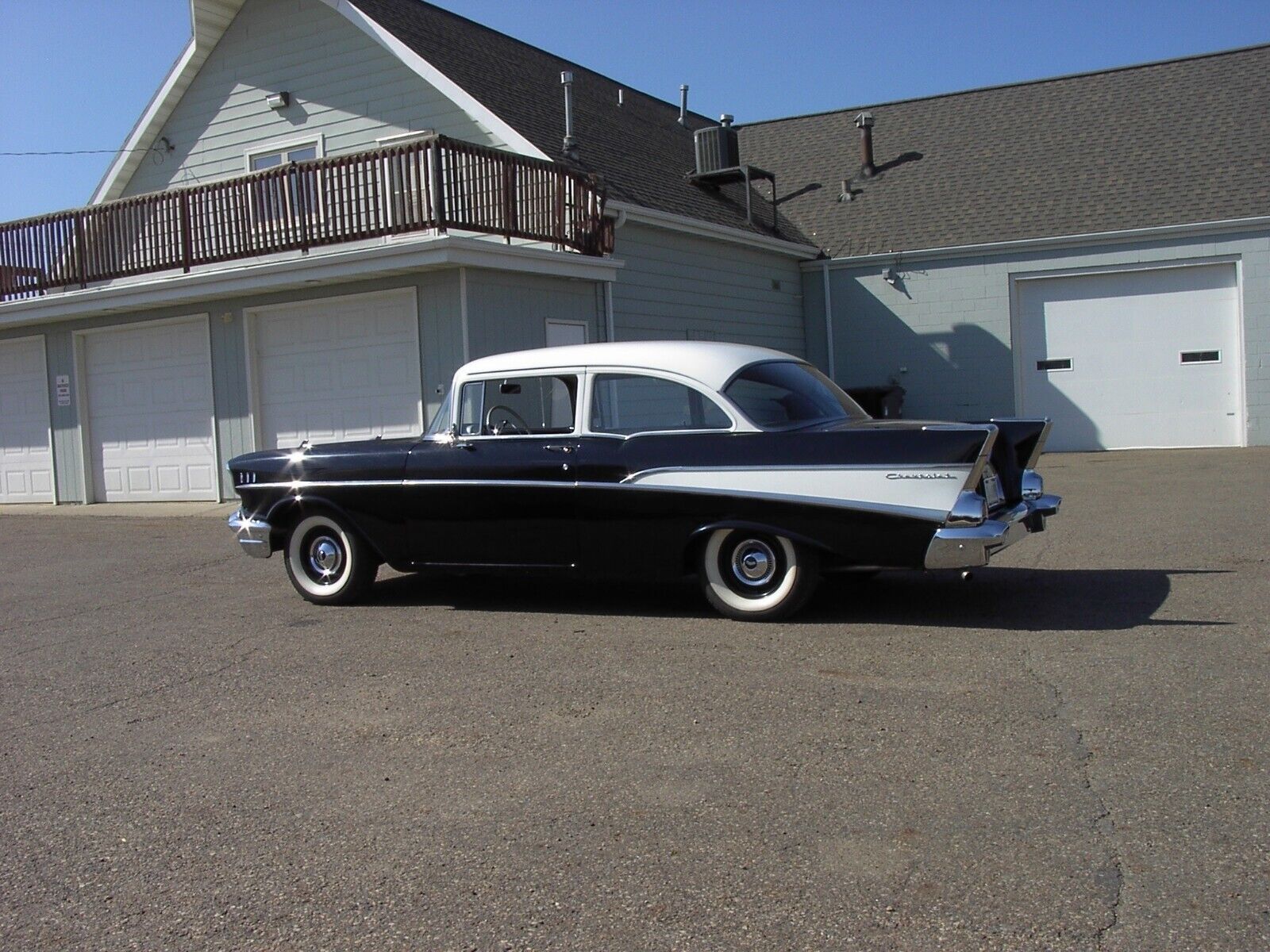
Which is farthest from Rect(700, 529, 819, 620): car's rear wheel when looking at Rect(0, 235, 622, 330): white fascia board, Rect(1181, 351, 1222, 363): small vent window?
Rect(1181, 351, 1222, 363): small vent window

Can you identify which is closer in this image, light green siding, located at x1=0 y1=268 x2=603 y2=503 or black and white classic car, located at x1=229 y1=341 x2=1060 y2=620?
black and white classic car, located at x1=229 y1=341 x2=1060 y2=620

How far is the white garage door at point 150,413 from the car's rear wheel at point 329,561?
320 inches

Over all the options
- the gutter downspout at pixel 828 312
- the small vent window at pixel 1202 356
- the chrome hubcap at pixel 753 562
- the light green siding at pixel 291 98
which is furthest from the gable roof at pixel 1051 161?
the chrome hubcap at pixel 753 562

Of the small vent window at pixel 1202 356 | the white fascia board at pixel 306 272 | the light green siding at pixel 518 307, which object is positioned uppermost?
the white fascia board at pixel 306 272

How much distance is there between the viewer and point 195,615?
8039mm

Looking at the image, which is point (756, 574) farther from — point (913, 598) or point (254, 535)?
point (254, 535)

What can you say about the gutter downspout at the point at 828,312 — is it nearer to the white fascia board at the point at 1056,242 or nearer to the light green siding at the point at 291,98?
the white fascia board at the point at 1056,242

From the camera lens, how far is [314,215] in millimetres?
14094

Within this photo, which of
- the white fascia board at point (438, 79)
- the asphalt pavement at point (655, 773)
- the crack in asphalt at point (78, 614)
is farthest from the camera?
the white fascia board at point (438, 79)

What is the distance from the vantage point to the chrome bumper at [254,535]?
326 inches

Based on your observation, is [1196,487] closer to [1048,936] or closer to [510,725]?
[510,725]

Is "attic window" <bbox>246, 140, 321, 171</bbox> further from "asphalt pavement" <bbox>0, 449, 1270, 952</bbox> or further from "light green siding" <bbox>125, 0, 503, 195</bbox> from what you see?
"asphalt pavement" <bbox>0, 449, 1270, 952</bbox>

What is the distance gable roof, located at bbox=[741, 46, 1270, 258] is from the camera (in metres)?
19.1

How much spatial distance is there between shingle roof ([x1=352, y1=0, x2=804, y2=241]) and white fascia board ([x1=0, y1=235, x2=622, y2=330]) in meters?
2.12
